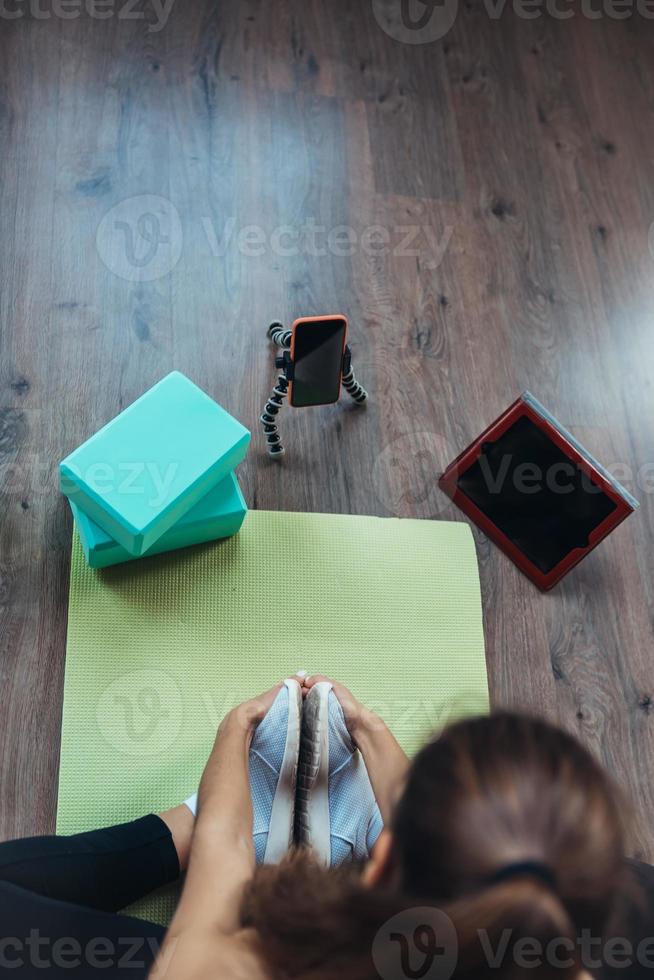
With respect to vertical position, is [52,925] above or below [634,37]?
below

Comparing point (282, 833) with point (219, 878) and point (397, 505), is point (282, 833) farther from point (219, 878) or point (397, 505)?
point (397, 505)

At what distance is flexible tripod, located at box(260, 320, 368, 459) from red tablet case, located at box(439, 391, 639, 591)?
22cm

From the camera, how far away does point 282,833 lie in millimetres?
1217

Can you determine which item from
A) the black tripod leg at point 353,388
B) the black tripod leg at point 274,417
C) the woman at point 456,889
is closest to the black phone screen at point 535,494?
A: the black tripod leg at point 353,388

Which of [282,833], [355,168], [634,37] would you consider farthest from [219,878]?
[634,37]

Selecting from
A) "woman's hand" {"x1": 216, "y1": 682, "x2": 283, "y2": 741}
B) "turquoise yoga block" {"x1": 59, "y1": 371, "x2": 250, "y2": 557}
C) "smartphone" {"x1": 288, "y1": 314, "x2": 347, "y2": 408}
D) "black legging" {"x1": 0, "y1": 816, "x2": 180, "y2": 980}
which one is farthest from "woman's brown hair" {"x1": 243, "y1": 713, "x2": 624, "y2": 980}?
"smartphone" {"x1": 288, "y1": 314, "x2": 347, "y2": 408}

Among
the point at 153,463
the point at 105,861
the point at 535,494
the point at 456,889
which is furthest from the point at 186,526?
the point at 456,889

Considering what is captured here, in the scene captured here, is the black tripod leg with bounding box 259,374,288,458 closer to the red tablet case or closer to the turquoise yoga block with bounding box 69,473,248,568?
the turquoise yoga block with bounding box 69,473,248,568

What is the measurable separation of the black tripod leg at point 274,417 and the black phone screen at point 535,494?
0.33m

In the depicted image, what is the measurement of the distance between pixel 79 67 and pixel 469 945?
1.66 m

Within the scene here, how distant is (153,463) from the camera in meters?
1.27

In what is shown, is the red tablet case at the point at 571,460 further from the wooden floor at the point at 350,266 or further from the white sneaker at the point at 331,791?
the white sneaker at the point at 331,791

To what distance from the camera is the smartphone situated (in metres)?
1.35

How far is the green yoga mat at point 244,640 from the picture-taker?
1317 millimetres
